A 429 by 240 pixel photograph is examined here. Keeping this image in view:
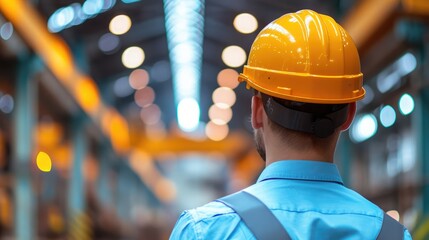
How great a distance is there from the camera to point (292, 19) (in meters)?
2.00

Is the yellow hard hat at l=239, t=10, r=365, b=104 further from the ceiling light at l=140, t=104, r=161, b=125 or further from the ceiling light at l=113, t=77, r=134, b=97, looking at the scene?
the ceiling light at l=140, t=104, r=161, b=125

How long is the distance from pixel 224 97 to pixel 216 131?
480 centimetres

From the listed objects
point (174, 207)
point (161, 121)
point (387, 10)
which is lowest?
point (174, 207)

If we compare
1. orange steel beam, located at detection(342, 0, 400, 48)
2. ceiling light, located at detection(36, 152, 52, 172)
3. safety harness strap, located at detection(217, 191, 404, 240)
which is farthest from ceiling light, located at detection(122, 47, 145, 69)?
safety harness strap, located at detection(217, 191, 404, 240)

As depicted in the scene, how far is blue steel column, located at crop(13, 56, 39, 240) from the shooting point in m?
11.3

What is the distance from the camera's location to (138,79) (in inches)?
904

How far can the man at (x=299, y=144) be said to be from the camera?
1.71 m

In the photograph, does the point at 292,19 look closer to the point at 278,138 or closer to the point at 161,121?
the point at 278,138

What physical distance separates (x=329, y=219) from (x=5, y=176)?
10952 millimetres

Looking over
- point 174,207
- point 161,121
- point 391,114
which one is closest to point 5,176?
point 391,114

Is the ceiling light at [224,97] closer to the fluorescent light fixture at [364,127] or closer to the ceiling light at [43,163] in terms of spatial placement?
the fluorescent light fixture at [364,127]

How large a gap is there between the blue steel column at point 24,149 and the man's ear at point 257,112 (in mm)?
9838

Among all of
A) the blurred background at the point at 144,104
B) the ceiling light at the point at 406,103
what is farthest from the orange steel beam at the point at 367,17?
the ceiling light at the point at 406,103

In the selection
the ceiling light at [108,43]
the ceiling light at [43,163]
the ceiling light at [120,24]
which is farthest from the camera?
the ceiling light at [108,43]
